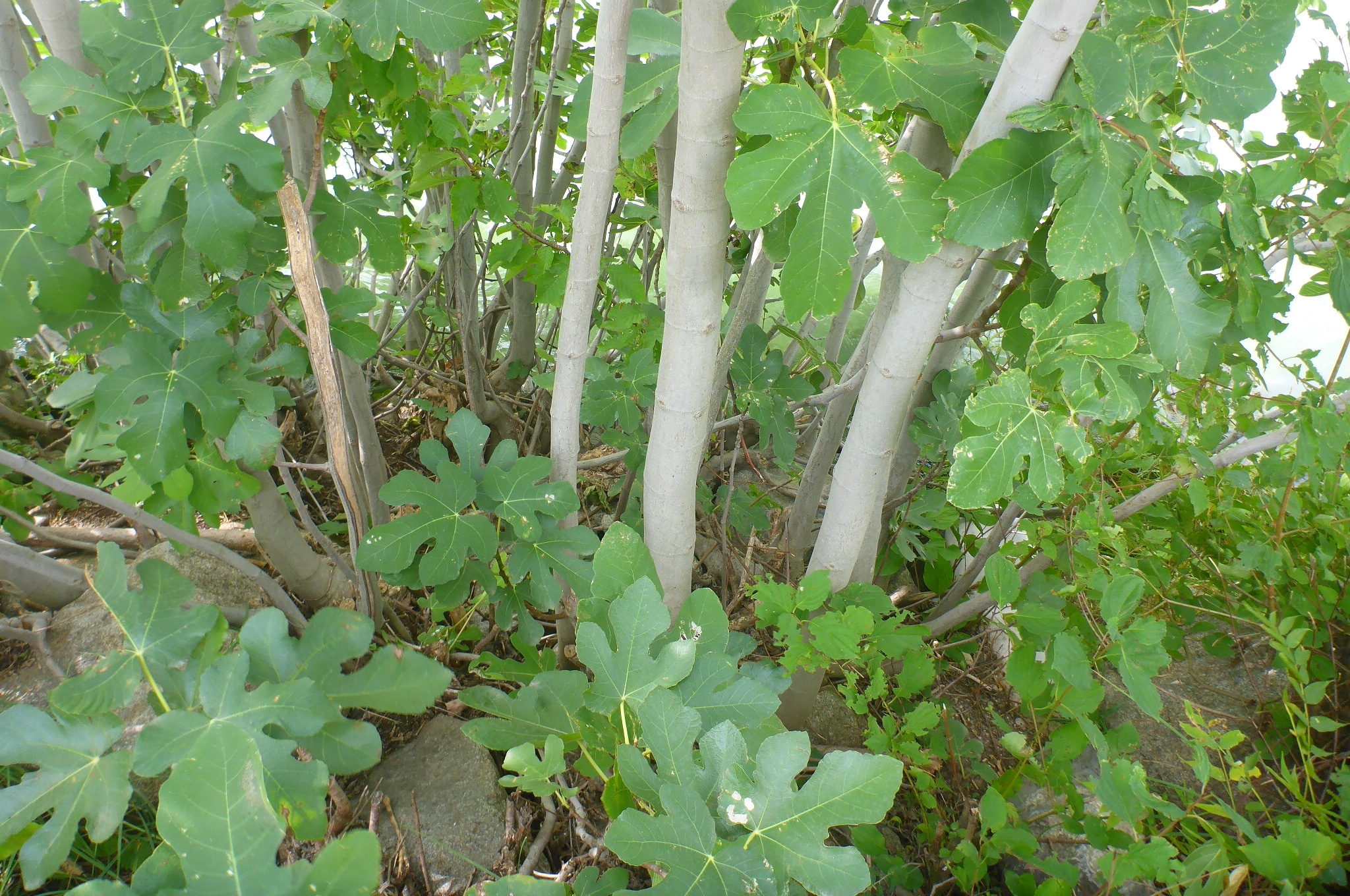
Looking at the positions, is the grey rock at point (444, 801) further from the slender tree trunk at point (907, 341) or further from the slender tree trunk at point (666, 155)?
the slender tree trunk at point (666, 155)

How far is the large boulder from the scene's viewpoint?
1.58 meters

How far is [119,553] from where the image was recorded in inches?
41.6

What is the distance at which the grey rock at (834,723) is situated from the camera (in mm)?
1917

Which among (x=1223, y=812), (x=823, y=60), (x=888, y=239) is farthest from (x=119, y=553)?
(x=1223, y=812)

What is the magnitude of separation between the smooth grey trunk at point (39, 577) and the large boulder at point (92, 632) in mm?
25

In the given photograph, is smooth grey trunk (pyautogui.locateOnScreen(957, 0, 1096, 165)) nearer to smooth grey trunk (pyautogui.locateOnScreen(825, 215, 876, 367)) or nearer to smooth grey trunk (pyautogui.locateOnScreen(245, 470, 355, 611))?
smooth grey trunk (pyautogui.locateOnScreen(825, 215, 876, 367))

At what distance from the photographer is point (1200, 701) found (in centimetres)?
198

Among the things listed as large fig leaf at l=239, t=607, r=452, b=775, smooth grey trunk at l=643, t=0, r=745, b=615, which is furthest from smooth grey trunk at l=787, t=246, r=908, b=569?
large fig leaf at l=239, t=607, r=452, b=775

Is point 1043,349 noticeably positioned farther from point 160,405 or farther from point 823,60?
point 160,405

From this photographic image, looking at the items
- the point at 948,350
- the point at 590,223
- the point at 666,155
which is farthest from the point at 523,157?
the point at 948,350

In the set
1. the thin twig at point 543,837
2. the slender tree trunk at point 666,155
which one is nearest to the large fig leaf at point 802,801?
the thin twig at point 543,837

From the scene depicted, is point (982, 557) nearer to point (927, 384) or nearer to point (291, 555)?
point (927, 384)

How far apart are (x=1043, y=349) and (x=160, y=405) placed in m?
1.54

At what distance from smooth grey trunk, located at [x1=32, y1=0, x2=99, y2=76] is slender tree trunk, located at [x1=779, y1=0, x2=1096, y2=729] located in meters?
1.63
